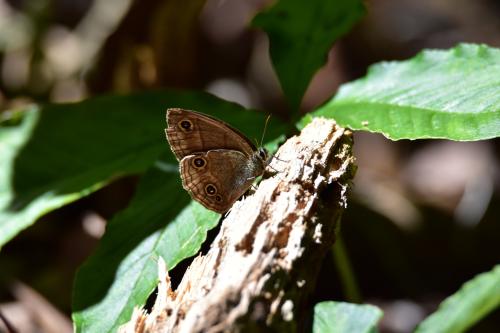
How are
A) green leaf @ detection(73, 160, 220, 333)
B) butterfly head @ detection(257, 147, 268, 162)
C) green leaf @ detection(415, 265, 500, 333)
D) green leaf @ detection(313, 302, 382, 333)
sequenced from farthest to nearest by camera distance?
butterfly head @ detection(257, 147, 268, 162)
green leaf @ detection(73, 160, 220, 333)
green leaf @ detection(313, 302, 382, 333)
green leaf @ detection(415, 265, 500, 333)

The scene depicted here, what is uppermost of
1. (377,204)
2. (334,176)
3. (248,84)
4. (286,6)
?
(286,6)

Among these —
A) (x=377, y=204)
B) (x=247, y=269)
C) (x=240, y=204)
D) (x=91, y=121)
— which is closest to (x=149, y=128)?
(x=91, y=121)

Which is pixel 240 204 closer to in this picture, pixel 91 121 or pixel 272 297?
pixel 272 297

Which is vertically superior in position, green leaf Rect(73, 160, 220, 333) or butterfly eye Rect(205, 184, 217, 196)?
butterfly eye Rect(205, 184, 217, 196)

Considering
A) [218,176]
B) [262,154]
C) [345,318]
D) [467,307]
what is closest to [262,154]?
[262,154]

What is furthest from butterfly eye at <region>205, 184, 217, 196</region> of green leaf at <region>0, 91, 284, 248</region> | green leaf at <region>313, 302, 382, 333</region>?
green leaf at <region>313, 302, 382, 333</region>

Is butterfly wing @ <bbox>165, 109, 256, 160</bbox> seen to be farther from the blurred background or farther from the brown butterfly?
the blurred background
